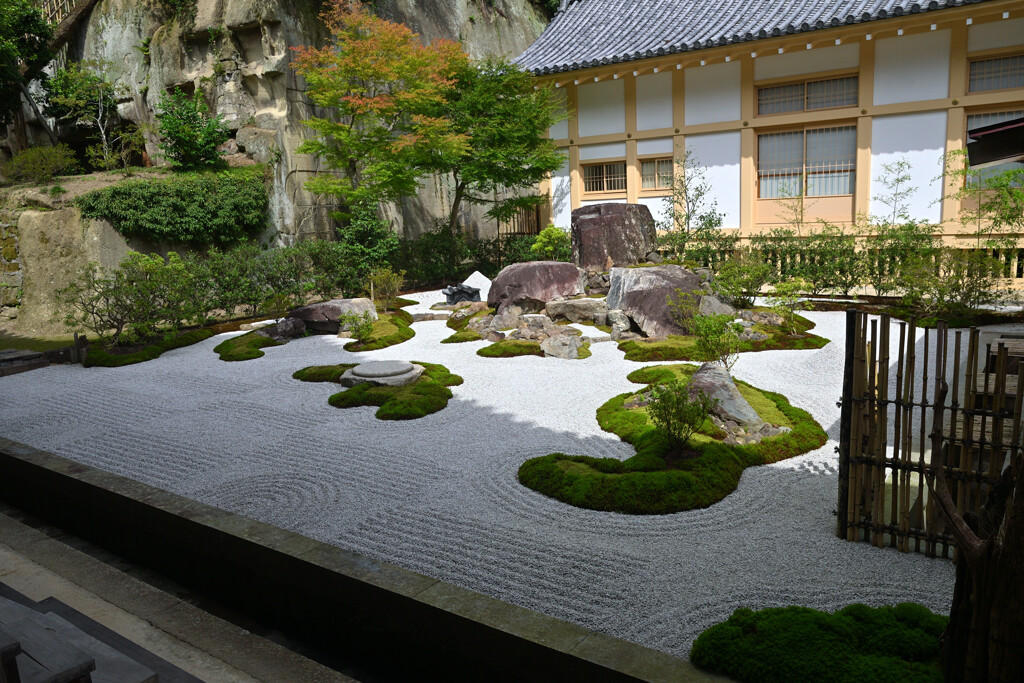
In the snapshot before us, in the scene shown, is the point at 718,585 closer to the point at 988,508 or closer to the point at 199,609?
the point at 988,508

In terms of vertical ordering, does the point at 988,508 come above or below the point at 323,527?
above

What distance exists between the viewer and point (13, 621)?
8.39 ft

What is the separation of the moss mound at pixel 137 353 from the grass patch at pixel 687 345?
714 cm

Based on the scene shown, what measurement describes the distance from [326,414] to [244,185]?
10762 mm

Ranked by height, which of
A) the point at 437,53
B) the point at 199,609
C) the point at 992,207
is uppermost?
the point at 437,53

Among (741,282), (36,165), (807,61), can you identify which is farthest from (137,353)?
(807,61)

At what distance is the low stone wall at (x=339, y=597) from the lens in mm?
2863

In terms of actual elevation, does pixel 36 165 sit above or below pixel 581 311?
above

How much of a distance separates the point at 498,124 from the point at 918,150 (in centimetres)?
868

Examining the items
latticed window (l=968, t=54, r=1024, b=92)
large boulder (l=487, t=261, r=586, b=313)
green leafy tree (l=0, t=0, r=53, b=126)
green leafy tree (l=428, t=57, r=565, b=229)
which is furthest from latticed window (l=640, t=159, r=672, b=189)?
green leafy tree (l=0, t=0, r=53, b=126)

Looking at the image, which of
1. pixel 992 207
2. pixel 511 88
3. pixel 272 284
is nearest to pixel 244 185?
pixel 272 284

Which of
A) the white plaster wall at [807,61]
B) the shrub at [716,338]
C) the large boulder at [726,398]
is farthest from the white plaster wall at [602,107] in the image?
the large boulder at [726,398]

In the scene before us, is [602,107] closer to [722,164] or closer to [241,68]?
[722,164]

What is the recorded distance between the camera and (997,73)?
13.3 meters
